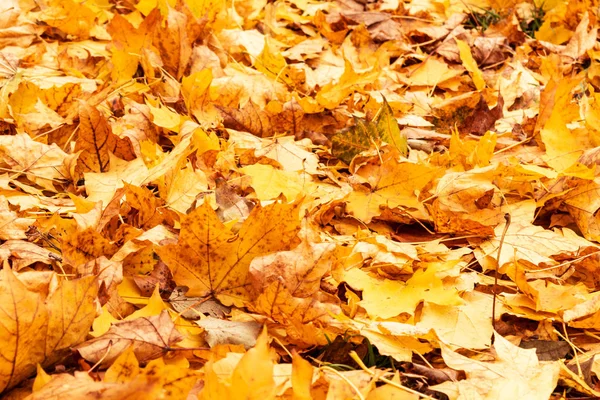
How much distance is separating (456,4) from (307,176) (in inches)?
57.5

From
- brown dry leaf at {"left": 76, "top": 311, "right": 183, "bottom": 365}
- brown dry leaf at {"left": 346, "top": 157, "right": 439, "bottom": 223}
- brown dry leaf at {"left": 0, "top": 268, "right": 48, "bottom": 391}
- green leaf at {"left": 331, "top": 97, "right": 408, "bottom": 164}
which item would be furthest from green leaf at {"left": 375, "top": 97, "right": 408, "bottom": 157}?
brown dry leaf at {"left": 0, "top": 268, "right": 48, "bottom": 391}

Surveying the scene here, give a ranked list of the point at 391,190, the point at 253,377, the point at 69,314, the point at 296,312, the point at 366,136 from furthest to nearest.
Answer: the point at 366,136, the point at 391,190, the point at 296,312, the point at 69,314, the point at 253,377

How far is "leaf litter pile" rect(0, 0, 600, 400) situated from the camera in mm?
1053

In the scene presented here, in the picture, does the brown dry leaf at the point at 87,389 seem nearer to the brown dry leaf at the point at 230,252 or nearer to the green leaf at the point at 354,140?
the brown dry leaf at the point at 230,252

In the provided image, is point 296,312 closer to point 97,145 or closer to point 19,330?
point 19,330

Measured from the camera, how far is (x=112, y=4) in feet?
7.89

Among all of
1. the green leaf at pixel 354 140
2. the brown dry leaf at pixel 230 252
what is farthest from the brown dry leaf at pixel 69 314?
the green leaf at pixel 354 140

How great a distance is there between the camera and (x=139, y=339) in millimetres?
1049

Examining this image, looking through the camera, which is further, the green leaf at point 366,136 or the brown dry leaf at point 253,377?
the green leaf at point 366,136

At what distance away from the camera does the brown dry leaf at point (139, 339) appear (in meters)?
1.03

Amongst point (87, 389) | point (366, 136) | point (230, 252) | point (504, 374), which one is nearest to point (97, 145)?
point (230, 252)

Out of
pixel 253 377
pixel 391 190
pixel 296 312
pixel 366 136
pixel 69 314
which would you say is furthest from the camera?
pixel 366 136

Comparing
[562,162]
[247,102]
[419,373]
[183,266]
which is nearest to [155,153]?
[247,102]

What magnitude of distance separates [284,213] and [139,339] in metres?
0.34
